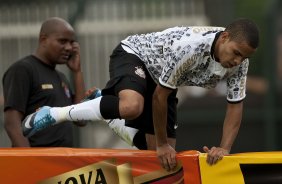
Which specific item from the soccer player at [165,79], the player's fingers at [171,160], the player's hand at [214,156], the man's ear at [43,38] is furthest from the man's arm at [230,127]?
the man's ear at [43,38]

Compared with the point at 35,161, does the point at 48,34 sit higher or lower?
higher

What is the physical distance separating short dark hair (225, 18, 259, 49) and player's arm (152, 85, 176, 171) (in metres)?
0.54

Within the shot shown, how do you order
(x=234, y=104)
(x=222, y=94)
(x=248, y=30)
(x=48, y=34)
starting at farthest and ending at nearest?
1. (x=222, y=94)
2. (x=48, y=34)
3. (x=234, y=104)
4. (x=248, y=30)

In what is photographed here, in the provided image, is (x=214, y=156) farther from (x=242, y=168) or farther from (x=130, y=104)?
(x=130, y=104)

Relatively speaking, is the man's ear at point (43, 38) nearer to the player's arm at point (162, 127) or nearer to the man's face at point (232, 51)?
the player's arm at point (162, 127)

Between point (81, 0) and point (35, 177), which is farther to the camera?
point (81, 0)

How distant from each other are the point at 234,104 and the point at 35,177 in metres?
1.44

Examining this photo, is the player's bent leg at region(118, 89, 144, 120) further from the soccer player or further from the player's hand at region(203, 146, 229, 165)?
the player's hand at region(203, 146, 229, 165)

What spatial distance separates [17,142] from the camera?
6035 millimetres

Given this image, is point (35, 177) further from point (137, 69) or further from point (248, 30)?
point (248, 30)

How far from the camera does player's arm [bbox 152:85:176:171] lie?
506 centimetres

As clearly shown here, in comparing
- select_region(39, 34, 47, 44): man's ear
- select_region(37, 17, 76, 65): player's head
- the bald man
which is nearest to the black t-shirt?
the bald man

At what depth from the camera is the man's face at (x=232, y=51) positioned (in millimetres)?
4977

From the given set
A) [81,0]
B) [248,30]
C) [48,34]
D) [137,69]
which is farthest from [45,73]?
[81,0]
